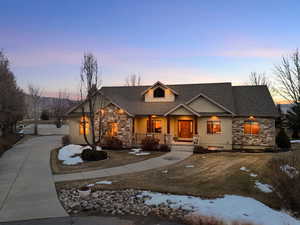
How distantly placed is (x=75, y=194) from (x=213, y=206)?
199 inches

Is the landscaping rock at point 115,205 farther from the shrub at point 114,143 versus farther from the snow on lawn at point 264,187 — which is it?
the shrub at point 114,143

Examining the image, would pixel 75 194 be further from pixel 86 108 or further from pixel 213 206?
pixel 86 108

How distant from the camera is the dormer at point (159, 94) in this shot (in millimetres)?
20188

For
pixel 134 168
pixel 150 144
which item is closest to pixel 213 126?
pixel 150 144

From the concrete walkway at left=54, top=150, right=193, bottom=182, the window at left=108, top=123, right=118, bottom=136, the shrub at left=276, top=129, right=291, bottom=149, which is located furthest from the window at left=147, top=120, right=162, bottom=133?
the shrub at left=276, top=129, right=291, bottom=149

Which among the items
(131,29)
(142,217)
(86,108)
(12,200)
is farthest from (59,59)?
(142,217)

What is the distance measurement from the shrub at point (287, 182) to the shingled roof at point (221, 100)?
9.45m

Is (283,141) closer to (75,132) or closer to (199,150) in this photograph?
(199,150)

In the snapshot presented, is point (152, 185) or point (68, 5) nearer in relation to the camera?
point (152, 185)

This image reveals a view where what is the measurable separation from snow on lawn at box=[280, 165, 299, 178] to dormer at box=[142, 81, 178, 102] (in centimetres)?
1348

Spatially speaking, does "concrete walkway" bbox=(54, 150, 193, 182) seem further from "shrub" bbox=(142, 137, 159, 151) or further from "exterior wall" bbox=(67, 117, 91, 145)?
"exterior wall" bbox=(67, 117, 91, 145)

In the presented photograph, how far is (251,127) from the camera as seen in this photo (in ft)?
56.2

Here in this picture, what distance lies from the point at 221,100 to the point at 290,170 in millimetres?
12029

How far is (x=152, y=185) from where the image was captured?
27.3 ft
